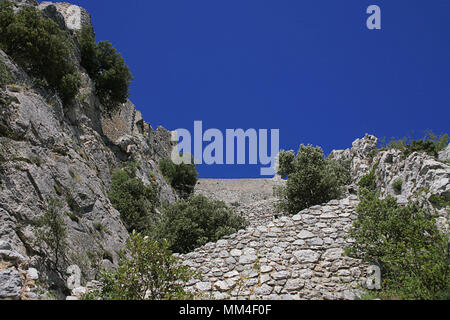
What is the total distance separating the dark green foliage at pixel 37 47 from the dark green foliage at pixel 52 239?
9.93 meters

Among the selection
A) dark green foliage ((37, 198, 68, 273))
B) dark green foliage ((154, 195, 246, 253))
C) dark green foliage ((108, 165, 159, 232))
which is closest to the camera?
dark green foliage ((37, 198, 68, 273))

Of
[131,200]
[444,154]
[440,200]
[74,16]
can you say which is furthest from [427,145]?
[74,16]

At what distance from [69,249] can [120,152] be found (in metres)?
13.7

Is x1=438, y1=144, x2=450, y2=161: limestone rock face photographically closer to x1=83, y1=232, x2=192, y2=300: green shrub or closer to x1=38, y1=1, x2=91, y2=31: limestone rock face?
x1=83, y1=232, x2=192, y2=300: green shrub

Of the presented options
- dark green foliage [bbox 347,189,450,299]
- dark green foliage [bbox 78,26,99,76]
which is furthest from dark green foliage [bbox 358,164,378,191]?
dark green foliage [bbox 78,26,99,76]

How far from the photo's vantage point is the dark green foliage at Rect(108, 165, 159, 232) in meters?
16.4

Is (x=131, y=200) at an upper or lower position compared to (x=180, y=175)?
lower

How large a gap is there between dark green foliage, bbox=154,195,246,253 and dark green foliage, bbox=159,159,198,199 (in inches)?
548

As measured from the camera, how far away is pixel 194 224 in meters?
14.4

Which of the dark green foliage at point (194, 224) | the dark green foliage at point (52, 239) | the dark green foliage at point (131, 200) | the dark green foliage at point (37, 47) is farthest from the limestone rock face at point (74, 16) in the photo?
the dark green foliage at point (52, 239)

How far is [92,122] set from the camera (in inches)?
847

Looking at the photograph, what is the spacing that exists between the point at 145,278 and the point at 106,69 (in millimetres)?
21365

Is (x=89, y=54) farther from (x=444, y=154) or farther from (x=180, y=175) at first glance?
(x=444, y=154)
